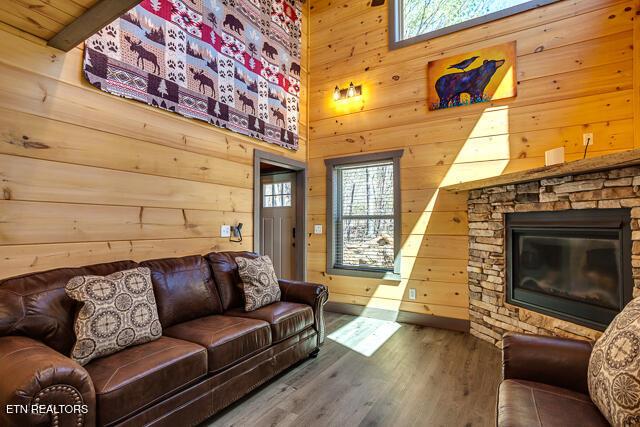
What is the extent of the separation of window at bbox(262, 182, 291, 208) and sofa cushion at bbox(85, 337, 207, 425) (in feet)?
9.68

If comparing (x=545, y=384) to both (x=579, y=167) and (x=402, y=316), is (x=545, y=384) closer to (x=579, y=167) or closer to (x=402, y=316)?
(x=579, y=167)

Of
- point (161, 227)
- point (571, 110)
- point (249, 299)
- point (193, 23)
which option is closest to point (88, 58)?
point (193, 23)

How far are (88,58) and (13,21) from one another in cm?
41

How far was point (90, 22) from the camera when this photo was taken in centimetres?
186

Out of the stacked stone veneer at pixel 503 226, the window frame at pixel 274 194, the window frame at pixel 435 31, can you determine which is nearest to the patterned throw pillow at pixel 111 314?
the window frame at pixel 274 194

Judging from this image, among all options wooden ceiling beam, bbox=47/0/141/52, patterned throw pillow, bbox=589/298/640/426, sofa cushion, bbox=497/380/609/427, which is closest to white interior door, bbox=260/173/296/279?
wooden ceiling beam, bbox=47/0/141/52

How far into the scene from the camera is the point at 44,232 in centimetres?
210

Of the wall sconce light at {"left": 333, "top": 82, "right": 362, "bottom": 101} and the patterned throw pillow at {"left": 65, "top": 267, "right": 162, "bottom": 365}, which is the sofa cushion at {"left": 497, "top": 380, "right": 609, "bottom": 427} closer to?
the patterned throw pillow at {"left": 65, "top": 267, "right": 162, "bottom": 365}

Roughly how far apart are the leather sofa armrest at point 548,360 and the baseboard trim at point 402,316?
2.10 m

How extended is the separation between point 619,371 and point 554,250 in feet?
6.23

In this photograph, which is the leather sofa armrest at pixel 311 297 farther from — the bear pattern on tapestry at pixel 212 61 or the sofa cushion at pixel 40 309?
the bear pattern on tapestry at pixel 212 61

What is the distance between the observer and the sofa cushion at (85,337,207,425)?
147cm

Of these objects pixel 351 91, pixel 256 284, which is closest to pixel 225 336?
pixel 256 284

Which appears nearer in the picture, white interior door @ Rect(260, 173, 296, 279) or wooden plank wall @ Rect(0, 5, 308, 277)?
wooden plank wall @ Rect(0, 5, 308, 277)
